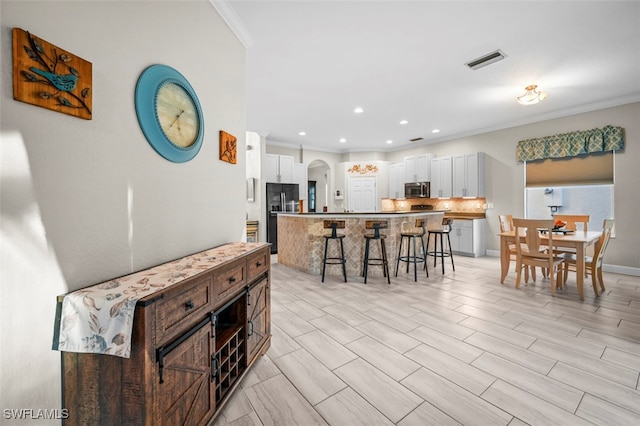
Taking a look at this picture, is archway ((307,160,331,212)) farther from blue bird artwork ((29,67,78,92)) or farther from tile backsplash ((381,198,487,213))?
blue bird artwork ((29,67,78,92))

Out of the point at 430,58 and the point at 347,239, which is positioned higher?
the point at 430,58

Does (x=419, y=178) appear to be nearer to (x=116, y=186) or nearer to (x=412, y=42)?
(x=412, y=42)

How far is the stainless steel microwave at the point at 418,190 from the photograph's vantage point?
730 cm

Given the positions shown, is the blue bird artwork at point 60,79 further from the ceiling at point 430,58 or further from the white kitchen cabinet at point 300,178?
the white kitchen cabinet at point 300,178

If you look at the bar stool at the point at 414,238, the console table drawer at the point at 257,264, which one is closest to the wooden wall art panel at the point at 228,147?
the console table drawer at the point at 257,264

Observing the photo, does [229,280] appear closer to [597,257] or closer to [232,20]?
[232,20]

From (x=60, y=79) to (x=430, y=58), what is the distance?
11.5 feet

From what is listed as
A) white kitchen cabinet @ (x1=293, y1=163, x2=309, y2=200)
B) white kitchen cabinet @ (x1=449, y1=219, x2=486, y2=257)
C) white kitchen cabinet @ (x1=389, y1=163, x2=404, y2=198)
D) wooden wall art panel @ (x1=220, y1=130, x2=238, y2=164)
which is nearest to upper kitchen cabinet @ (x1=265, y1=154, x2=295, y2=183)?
white kitchen cabinet @ (x1=293, y1=163, x2=309, y2=200)

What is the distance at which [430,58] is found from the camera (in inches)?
128

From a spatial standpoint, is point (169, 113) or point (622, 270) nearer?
point (169, 113)

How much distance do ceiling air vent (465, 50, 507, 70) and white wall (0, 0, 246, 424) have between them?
10.5 feet

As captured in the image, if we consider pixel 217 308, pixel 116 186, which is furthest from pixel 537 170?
pixel 116 186

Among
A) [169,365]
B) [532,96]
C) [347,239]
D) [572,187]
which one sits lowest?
[169,365]

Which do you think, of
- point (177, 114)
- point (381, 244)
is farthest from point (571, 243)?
point (177, 114)
